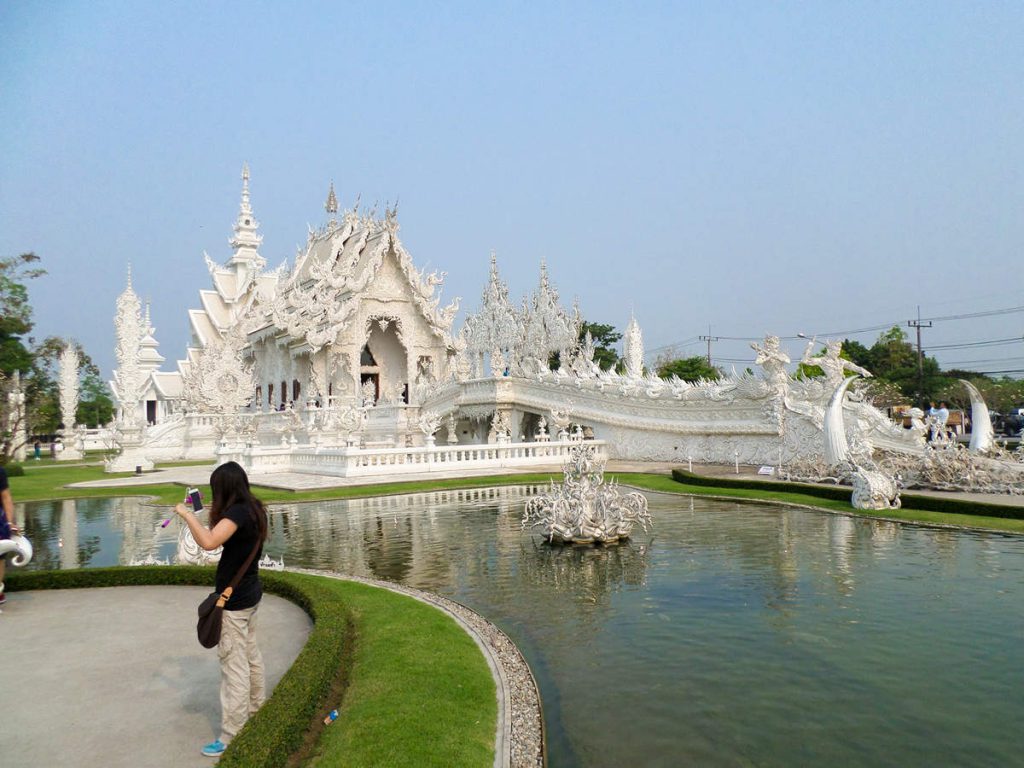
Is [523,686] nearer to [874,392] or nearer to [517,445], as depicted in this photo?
[517,445]

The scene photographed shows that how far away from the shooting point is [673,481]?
17375 millimetres

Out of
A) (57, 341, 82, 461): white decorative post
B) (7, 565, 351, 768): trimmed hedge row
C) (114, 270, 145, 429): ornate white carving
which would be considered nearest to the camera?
(7, 565, 351, 768): trimmed hedge row

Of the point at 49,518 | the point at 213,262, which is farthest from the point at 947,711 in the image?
the point at 213,262

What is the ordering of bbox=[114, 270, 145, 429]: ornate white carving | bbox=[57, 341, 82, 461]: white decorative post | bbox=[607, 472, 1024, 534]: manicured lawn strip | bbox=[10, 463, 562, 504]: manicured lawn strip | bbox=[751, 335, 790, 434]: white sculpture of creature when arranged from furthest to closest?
bbox=[57, 341, 82, 461]: white decorative post < bbox=[114, 270, 145, 429]: ornate white carving < bbox=[751, 335, 790, 434]: white sculpture of creature < bbox=[10, 463, 562, 504]: manicured lawn strip < bbox=[607, 472, 1024, 534]: manicured lawn strip

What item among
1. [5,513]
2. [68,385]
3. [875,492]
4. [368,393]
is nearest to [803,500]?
[875,492]

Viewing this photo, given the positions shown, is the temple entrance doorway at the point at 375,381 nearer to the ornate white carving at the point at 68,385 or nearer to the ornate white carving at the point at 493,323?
the ornate white carving at the point at 493,323

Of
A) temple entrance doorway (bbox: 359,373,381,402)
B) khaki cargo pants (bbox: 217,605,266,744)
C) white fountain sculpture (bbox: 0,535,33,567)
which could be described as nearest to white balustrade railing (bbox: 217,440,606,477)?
white fountain sculpture (bbox: 0,535,33,567)

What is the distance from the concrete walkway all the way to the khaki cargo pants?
238 mm

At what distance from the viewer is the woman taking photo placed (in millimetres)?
4066

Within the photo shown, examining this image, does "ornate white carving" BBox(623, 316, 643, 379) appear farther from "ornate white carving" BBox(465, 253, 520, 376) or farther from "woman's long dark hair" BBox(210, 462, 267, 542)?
"woman's long dark hair" BBox(210, 462, 267, 542)

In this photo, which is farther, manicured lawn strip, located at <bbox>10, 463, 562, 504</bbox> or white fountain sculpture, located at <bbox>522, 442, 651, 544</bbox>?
manicured lawn strip, located at <bbox>10, 463, 562, 504</bbox>

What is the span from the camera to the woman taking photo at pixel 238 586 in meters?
4.07

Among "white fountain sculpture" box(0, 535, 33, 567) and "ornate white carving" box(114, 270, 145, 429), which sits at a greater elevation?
"ornate white carving" box(114, 270, 145, 429)

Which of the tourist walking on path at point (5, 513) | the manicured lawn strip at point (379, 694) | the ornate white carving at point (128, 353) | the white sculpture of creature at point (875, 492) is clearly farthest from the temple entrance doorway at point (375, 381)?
the manicured lawn strip at point (379, 694)
